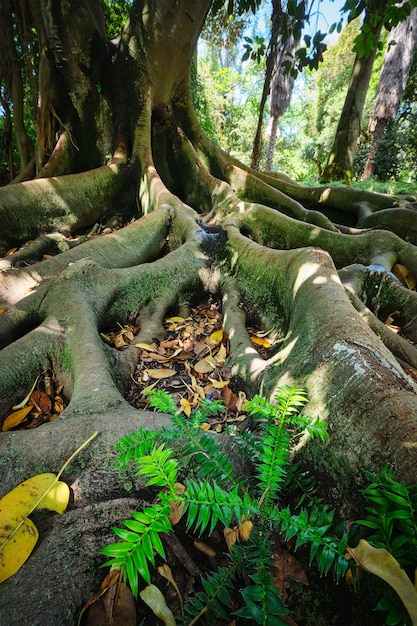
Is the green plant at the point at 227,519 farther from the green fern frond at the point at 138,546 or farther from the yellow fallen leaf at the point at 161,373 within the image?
the yellow fallen leaf at the point at 161,373

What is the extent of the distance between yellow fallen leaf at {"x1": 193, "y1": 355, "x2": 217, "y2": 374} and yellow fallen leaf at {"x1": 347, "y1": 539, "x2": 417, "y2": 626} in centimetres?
159

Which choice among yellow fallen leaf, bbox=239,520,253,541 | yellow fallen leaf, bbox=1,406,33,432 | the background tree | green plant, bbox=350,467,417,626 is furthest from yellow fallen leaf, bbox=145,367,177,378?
the background tree

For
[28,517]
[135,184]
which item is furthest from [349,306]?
[135,184]

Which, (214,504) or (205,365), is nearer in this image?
(214,504)

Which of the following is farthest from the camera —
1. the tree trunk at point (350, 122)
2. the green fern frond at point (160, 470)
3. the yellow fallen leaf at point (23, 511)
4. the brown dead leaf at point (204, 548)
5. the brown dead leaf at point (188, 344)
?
the tree trunk at point (350, 122)

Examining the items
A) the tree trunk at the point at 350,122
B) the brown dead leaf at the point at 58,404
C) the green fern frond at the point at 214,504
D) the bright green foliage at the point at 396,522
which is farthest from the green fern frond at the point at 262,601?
the tree trunk at the point at 350,122

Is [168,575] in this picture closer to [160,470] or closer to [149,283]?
[160,470]

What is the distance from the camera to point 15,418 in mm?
1728

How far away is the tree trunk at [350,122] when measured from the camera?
20.5ft

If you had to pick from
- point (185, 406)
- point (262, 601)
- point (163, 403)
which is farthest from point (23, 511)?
point (185, 406)

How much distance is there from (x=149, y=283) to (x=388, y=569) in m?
2.32

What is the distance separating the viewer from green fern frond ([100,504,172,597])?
632 millimetres

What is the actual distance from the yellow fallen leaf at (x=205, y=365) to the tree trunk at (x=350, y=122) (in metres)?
6.55

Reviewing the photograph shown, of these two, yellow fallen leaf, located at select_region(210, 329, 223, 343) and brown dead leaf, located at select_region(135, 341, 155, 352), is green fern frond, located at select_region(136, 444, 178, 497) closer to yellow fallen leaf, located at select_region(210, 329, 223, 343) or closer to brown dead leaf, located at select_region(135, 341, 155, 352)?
brown dead leaf, located at select_region(135, 341, 155, 352)
